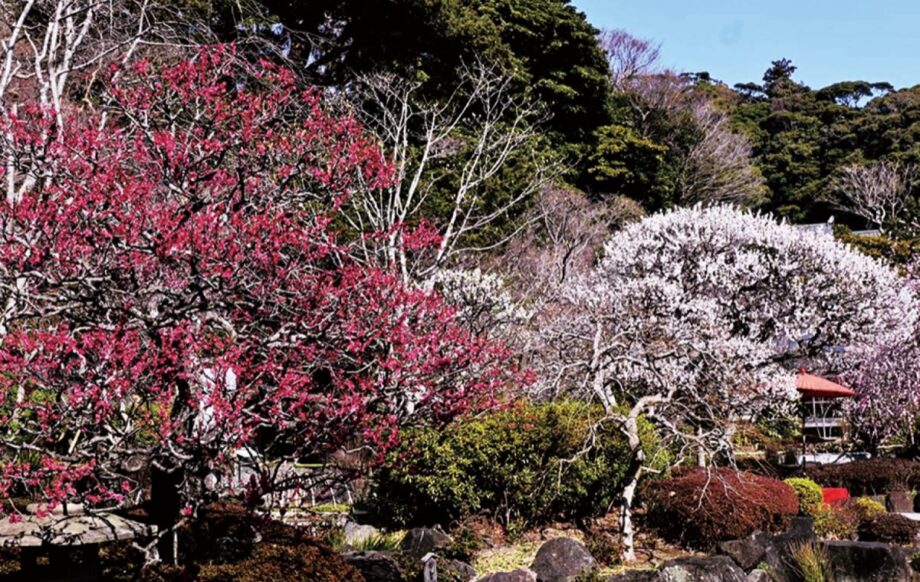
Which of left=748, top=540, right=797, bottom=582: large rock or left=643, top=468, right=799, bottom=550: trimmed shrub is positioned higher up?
left=643, top=468, right=799, bottom=550: trimmed shrub

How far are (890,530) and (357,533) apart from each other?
24.7 ft

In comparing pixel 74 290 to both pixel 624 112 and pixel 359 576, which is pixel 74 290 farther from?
pixel 624 112

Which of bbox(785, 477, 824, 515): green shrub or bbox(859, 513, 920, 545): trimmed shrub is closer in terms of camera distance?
bbox(859, 513, 920, 545): trimmed shrub

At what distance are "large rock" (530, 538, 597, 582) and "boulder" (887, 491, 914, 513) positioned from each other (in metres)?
7.82

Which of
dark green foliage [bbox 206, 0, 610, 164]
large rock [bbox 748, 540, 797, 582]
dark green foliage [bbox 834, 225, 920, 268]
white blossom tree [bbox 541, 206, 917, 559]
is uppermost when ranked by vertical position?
dark green foliage [bbox 206, 0, 610, 164]

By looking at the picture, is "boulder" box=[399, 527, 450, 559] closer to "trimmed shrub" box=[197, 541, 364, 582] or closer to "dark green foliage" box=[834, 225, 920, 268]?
"trimmed shrub" box=[197, 541, 364, 582]

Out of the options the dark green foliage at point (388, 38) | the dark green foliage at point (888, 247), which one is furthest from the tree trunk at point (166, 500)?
the dark green foliage at point (888, 247)

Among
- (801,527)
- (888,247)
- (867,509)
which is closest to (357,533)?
(801,527)

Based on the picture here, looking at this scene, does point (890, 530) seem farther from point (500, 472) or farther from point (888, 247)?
point (888, 247)

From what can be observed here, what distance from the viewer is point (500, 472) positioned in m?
10.3

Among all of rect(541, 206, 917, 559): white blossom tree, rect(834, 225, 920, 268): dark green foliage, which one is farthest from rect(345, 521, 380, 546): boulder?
rect(834, 225, 920, 268): dark green foliage

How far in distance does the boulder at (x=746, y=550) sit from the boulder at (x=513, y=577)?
249cm

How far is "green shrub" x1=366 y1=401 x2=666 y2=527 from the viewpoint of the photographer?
1023 centimetres

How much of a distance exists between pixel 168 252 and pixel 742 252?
1548cm
